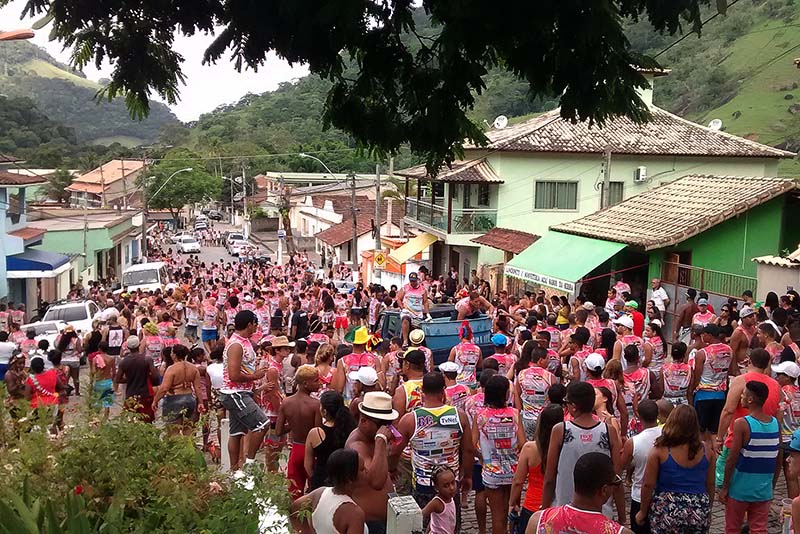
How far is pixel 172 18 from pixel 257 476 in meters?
2.36

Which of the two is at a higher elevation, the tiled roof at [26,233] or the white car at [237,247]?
the tiled roof at [26,233]

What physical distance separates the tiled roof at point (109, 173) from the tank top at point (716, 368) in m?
83.6

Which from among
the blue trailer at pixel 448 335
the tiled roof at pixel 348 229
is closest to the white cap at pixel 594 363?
the blue trailer at pixel 448 335

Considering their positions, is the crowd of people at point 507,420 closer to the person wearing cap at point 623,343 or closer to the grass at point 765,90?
the person wearing cap at point 623,343

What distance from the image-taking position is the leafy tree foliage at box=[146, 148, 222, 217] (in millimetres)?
86000

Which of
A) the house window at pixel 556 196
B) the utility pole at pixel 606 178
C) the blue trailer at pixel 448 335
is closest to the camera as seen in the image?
the blue trailer at pixel 448 335

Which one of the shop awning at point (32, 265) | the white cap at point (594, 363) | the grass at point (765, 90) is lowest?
the shop awning at point (32, 265)

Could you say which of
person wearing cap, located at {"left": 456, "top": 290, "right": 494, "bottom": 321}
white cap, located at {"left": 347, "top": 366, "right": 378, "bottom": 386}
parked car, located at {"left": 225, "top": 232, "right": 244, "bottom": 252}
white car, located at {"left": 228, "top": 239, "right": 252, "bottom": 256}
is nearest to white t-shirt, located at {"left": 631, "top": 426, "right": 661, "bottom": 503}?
white cap, located at {"left": 347, "top": 366, "right": 378, "bottom": 386}

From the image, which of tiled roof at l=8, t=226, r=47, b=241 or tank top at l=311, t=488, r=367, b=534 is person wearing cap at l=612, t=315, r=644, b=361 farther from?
tiled roof at l=8, t=226, r=47, b=241

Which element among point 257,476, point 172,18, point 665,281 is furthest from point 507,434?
point 665,281

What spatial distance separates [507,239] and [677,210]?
27.9 feet

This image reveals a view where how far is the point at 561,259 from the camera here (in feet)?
76.3

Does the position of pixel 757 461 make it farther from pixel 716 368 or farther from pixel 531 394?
pixel 716 368

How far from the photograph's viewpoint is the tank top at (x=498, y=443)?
6766 millimetres
